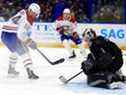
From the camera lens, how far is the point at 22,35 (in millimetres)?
6375

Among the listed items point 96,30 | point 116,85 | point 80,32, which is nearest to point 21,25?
point 116,85

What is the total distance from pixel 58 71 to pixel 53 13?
4619 millimetres

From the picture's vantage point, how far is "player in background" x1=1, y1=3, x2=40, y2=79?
6.43m

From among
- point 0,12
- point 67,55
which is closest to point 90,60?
point 67,55

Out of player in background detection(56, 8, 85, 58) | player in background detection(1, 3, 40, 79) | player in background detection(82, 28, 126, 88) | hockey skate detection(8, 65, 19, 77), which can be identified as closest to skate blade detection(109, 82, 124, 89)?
player in background detection(82, 28, 126, 88)

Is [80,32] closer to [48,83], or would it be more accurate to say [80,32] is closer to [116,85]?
[48,83]

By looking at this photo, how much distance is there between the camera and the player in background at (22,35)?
643 cm

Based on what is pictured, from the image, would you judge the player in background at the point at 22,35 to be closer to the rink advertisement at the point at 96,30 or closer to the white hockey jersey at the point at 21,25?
the white hockey jersey at the point at 21,25

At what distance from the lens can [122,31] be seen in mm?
10836

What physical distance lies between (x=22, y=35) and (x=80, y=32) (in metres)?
4.61

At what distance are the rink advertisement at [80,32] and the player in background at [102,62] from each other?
15.2 feet

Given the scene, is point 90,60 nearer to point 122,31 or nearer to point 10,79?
point 10,79

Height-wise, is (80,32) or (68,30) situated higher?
(68,30)

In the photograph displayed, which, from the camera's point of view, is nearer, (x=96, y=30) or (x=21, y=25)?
(x=21, y=25)
